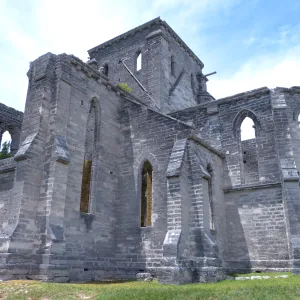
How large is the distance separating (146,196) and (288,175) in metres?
6.12

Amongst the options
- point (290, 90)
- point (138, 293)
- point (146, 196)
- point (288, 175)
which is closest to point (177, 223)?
point (146, 196)

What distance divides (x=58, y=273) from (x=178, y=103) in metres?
17.6

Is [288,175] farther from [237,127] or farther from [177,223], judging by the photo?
[177,223]

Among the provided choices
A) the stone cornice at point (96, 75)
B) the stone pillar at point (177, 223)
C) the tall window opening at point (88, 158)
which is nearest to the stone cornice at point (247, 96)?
the stone cornice at point (96, 75)

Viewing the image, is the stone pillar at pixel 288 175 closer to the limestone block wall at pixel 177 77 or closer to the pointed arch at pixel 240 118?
the pointed arch at pixel 240 118

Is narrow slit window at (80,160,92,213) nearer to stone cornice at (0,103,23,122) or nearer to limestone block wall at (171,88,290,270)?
limestone block wall at (171,88,290,270)

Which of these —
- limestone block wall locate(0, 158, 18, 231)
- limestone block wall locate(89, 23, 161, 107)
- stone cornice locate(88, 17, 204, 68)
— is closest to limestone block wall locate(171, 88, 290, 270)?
limestone block wall locate(89, 23, 161, 107)

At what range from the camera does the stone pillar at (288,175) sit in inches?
511

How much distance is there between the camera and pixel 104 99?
51.3 feet

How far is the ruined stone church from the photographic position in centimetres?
1142

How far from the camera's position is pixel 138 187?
14.6 meters

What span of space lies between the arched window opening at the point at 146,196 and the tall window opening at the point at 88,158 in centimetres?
234

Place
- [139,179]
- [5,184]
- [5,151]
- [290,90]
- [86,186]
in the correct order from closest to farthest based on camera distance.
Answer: [5,184] < [86,186] < [139,179] < [290,90] < [5,151]

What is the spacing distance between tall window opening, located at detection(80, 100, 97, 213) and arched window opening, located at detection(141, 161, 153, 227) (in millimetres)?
2338
